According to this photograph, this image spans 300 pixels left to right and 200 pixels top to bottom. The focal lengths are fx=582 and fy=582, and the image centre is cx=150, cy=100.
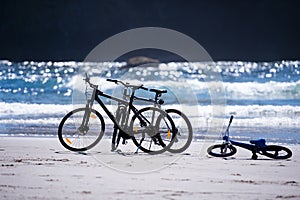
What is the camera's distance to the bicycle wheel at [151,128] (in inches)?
294

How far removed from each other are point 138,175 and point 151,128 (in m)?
1.78

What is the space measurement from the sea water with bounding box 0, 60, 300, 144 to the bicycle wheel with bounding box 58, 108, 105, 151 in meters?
1.66

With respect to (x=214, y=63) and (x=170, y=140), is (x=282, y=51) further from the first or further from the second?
(x=170, y=140)

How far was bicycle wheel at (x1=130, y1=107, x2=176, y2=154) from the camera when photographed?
24.5ft

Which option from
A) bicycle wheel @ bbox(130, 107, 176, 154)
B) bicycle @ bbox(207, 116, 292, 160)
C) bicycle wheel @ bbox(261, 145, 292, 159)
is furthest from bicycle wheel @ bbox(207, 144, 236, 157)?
bicycle wheel @ bbox(130, 107, 176, 154)

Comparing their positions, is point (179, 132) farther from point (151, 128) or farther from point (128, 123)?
point (128, 123)


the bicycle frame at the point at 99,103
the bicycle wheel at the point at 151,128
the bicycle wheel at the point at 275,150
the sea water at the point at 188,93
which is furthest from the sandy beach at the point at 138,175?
the sea water at the point at 188,93

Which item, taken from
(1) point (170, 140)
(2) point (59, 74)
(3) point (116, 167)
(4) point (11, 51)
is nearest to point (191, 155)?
(1) point (170, 140)

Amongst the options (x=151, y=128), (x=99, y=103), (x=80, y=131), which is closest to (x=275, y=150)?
(x=151, y=128)

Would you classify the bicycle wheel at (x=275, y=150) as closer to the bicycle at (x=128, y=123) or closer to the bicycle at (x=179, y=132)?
the bicycle at (x=179, y=132)

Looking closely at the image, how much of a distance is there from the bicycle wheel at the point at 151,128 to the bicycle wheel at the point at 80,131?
1.68ft

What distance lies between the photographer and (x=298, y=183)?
214 inches

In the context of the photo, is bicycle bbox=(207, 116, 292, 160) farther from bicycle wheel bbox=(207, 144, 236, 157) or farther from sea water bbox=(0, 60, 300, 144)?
sea water bbox=(0, 60, 300, 144)

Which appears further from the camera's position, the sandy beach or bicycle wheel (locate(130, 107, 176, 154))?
bicycle wheel (locate(130, 107, 176, 154))
